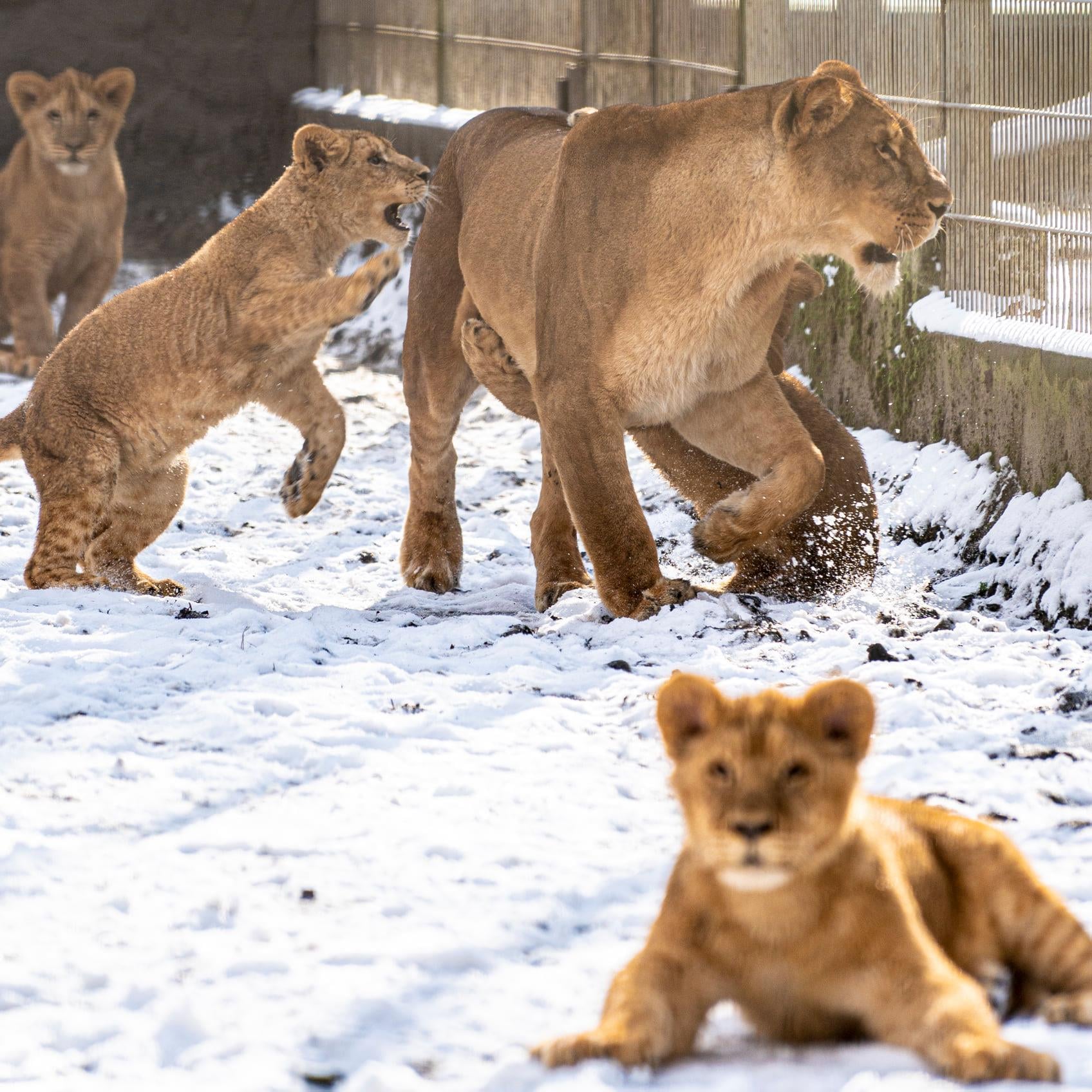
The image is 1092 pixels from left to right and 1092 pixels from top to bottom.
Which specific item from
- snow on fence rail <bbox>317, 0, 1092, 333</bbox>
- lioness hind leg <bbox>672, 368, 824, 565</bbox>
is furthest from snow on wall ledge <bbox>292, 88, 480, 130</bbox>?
lioness hind leg <bbox>672, 368, 824, 565</bbox>

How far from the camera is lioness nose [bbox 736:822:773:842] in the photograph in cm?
241

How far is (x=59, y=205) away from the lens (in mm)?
12164

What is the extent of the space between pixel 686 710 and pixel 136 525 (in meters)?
4.62

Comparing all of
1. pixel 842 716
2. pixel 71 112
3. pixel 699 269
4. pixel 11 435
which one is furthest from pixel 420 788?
pixel 71 112

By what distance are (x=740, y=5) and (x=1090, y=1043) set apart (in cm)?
753

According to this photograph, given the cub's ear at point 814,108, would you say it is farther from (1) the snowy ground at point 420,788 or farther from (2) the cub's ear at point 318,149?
(2) the cub's ear at point 318,149

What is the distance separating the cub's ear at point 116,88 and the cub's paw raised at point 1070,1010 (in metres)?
10.5

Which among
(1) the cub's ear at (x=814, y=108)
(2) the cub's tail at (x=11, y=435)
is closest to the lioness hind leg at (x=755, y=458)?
(1) the cub's ear at (x=814, y=108)

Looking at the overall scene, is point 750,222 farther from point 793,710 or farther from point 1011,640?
point 793,710

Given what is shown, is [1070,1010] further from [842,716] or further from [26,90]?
[26,90]

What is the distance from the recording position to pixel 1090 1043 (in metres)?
2.51

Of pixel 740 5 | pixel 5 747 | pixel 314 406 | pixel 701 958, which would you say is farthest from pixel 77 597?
pixel 740 5

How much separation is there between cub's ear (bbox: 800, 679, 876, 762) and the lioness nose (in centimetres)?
19

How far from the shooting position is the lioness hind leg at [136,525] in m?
6.64
